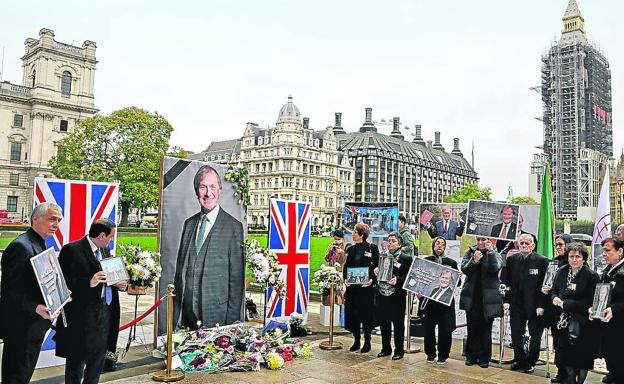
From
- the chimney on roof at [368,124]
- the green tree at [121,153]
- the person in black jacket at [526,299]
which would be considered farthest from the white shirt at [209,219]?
the chimney on roof at [368,124]

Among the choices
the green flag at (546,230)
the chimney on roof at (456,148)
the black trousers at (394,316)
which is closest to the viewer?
the black trousers at (394,316)

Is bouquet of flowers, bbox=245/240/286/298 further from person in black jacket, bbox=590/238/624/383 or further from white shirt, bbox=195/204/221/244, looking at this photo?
person in black jacket, bbox=590/238/624/383

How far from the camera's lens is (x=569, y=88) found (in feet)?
234

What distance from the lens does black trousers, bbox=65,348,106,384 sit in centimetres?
477

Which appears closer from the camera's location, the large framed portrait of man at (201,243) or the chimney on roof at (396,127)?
the large framed portrait of man at (201,243)

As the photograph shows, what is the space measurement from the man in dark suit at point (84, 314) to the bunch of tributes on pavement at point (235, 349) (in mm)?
1979

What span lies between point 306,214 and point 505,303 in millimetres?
4127

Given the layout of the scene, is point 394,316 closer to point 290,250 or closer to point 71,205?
point 290,250

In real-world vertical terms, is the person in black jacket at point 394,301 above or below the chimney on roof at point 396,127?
below

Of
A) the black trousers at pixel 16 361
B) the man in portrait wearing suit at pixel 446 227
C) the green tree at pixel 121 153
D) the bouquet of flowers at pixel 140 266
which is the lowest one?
the black trousers at pixel 16 361

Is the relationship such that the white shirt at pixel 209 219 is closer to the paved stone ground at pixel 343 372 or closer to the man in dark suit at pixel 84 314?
the paved stone ground at pixel 343 372

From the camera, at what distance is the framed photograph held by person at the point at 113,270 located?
4898 mm

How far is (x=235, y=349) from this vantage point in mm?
7281

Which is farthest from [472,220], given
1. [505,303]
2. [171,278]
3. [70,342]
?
[70,342]
